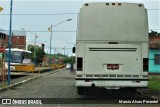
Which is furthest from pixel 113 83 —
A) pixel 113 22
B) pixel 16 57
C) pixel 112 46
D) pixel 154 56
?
pixel 16 57

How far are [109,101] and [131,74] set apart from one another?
1.32m

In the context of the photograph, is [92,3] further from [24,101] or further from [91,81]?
[24,101]

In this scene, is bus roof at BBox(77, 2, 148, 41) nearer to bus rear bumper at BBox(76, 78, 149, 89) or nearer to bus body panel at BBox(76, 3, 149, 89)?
bus body panel at BBox(76, 3, 149, 89)

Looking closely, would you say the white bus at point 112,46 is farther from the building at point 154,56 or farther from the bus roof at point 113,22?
the building at point 154,56

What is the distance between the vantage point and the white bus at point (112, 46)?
14.0 meters

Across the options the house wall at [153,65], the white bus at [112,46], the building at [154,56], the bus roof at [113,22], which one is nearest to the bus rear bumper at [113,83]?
the white bus at [112,46]

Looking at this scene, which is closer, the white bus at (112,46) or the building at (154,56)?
the white bus at (112,46)

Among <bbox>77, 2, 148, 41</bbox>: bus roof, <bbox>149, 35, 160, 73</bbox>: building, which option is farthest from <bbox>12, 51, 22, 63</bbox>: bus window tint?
<bbox>77, 2, 148, 41</bbox>: bus roof

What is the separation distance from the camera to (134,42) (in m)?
14.2

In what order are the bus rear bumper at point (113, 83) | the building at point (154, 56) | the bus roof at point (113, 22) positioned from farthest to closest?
1. the building at point (154, 56)
2. the bus roof at point (113, 22)
3. the bus rear bumper at point (113, 83)

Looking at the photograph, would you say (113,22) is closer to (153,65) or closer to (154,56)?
(154,56)

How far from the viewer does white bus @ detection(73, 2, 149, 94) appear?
551 inches

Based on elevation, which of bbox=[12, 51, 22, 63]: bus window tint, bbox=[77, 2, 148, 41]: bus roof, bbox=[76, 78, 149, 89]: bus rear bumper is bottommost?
bbox=[76, 78, 149, 89]: bus rear bumper

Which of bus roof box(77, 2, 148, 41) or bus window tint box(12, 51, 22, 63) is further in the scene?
bus window tint box(12, 51, 22, 63)
